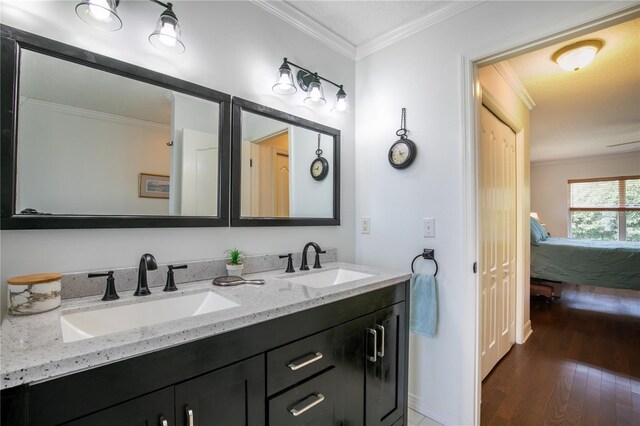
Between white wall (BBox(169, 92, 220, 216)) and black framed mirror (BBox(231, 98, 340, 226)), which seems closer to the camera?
white wall (BBox(169, 92, 220, 216))

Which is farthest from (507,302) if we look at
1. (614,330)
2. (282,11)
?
(282,11)

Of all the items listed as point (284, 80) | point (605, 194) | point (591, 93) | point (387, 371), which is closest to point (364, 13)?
point (284, 80)

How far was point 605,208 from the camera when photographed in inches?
234

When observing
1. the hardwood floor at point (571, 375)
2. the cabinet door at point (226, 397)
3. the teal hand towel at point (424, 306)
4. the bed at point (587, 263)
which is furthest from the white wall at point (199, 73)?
the bed at point (587, 263)

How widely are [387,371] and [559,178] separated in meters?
7.36

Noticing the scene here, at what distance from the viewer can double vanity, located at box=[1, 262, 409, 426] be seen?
24.5 inches

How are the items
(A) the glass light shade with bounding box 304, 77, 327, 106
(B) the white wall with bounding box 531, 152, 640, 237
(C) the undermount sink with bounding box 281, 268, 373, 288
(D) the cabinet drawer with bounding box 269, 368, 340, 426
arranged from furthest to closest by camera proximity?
(B) the white wall with bounding box 531, 152, 640, 237
(A) the glass light shade with bounding box 304, 77, 327, 106
(C) the undermount sink with bounding box 281, 268, 373, 288
(D) the cabinet drawer with bounding box 269, 368, 340, 426

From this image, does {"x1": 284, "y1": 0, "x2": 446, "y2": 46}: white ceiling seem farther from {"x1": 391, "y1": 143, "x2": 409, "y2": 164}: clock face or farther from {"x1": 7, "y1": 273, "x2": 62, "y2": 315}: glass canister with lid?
{"x1": 7, "y1": 273, "x2": 62, "y2": 315}: glass canister with lid

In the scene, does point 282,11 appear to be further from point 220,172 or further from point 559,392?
point 559,392

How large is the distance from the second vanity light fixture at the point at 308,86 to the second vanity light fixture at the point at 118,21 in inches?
21.1

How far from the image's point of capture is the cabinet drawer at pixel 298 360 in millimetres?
953

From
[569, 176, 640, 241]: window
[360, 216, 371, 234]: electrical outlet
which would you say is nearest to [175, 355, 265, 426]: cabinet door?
[360, 216, 371, 234]: electrical outlet

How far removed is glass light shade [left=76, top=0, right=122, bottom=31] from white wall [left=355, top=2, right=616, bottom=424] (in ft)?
5.00

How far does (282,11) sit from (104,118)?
46.1 inches
